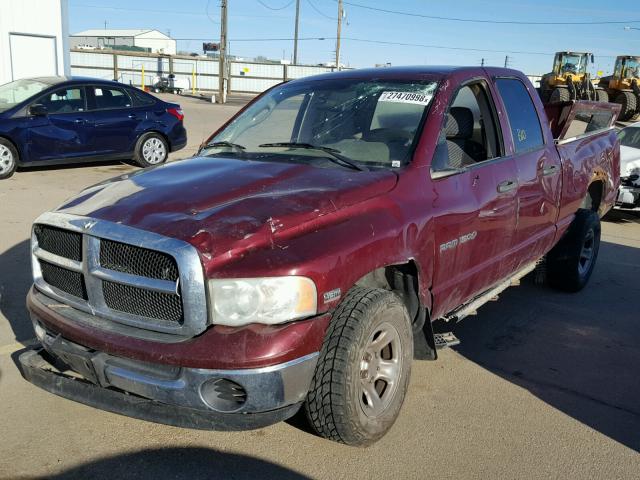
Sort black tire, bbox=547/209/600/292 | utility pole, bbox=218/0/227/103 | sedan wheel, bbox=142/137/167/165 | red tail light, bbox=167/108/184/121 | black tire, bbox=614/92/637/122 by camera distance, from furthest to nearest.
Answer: utility pole, bbox=218/0/227/103
black tire, bbox=614/92/637/122
red tail light, bbox=167/108/184/121
sedan wheel, bbox=142/137/167/165
black tire, bbox=547/209/600/292

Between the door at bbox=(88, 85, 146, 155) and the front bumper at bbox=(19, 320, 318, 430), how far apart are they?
8852 mm

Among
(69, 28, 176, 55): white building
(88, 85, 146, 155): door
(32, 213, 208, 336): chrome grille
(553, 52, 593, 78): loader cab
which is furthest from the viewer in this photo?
(69, 28, 176, 55): white building

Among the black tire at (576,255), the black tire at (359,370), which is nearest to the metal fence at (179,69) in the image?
A: the black tire at (576,255)

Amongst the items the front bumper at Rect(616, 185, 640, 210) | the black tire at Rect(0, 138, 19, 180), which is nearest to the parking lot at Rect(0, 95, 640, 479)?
the front bumper at Rect(616, 185, 640, 210)

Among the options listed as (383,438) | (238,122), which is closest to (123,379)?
(383,438)

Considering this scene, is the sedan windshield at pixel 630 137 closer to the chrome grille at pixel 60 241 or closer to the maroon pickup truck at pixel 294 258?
the maroon pickup truck at pixel 294 258

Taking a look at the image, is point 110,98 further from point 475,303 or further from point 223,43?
point 223,43

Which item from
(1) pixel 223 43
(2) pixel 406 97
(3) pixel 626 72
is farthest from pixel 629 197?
(1) pixel 223 43

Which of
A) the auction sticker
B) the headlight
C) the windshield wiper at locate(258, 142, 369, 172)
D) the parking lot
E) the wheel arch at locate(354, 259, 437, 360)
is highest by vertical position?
the auction sticker

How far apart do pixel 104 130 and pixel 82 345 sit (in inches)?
345

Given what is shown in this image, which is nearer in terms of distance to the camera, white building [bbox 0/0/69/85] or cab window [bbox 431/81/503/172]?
cab window [bbox 431/81/503/172]

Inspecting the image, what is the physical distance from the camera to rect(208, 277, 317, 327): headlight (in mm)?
2678

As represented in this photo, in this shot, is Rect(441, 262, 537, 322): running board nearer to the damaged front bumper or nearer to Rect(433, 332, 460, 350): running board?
Rect(433, 332, 460, 350): running board

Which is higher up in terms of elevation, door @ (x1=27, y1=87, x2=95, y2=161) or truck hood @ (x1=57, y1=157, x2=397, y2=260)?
truck hood @ (x1=57, y1=157, x2=397, y2=260)
